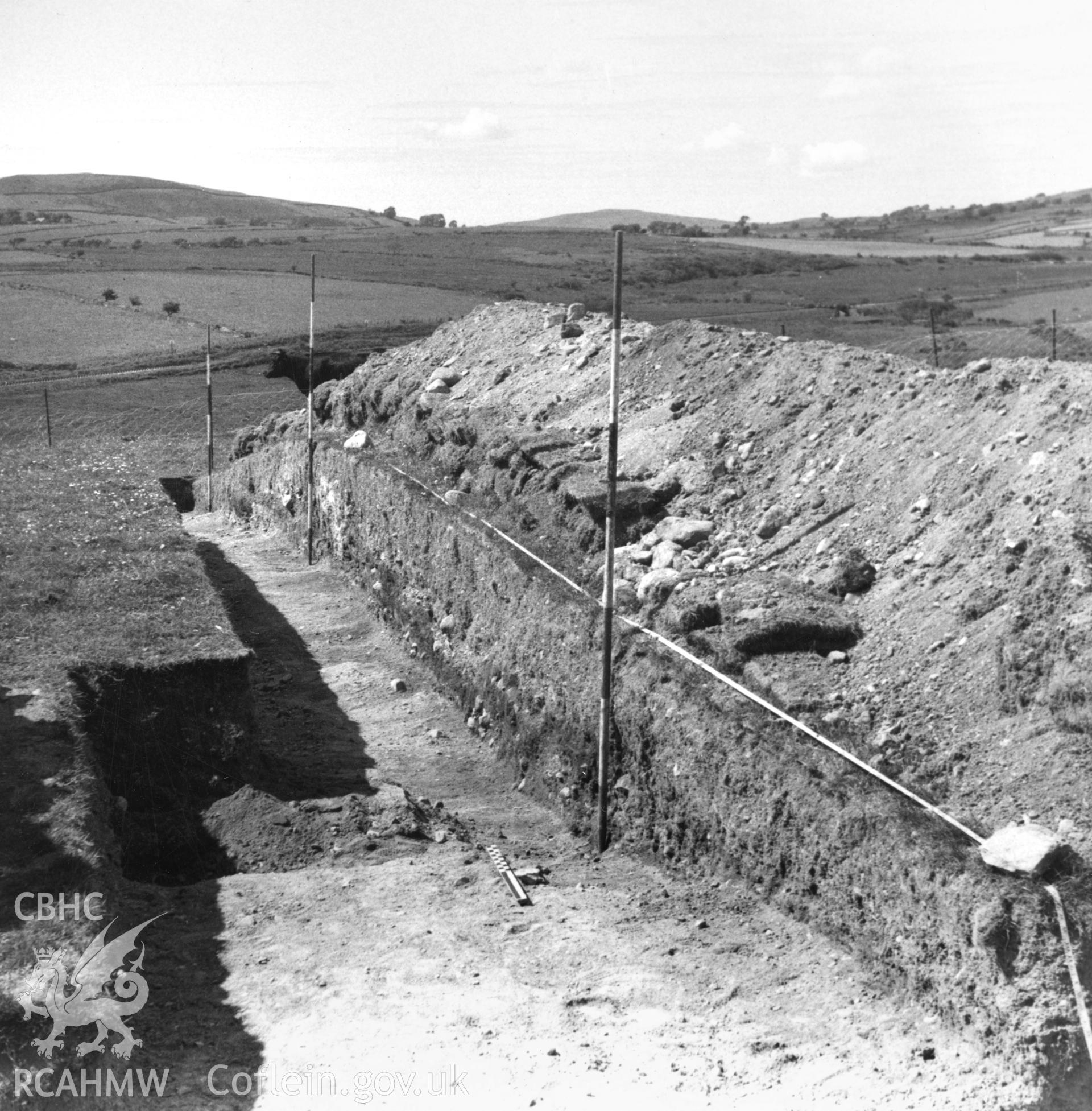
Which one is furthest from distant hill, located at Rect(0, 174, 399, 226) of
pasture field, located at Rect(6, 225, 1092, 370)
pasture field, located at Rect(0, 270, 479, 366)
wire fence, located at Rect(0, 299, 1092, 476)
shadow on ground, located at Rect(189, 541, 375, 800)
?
shadow on ground, located at Rect(189, 541, 375, 800)

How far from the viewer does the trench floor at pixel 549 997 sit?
680cm

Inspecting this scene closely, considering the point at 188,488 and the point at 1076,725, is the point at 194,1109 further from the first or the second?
the point at 188,488

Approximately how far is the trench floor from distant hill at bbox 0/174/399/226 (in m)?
102

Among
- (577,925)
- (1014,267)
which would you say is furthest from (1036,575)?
(1014,267)

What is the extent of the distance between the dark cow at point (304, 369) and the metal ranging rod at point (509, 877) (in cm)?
1751

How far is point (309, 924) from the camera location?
28.8 ft

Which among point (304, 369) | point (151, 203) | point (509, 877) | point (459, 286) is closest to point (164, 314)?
point (459, 286)

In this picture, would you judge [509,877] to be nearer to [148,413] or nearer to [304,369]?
[304,369]

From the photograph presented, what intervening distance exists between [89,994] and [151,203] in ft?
389

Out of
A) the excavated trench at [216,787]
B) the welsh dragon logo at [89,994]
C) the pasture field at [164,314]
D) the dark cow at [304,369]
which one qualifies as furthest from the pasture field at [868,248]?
the welsh dragon logo at [89,994]

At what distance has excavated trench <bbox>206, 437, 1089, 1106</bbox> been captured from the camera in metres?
6.66

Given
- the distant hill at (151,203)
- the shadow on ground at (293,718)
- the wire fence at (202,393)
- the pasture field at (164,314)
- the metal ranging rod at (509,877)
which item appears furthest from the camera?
the distant hill at (151,203)

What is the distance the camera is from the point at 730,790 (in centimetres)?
898

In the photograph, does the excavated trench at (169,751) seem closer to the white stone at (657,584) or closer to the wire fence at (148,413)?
the white stone at (657,584)
